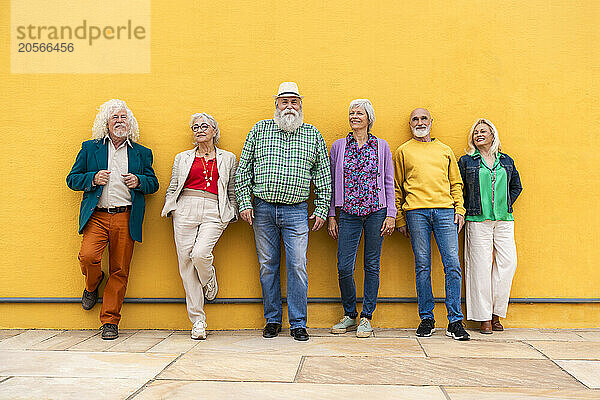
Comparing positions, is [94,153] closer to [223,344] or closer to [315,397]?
[223,344]

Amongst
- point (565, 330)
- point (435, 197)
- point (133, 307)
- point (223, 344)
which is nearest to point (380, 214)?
point (435, 197)

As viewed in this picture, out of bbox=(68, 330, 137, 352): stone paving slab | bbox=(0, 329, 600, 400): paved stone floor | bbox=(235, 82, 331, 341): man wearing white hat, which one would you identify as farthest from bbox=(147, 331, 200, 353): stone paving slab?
bbox=(235, 82, 331, 341): man wearing white hat

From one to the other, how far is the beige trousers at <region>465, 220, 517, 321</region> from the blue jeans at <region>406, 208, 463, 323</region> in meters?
0.23

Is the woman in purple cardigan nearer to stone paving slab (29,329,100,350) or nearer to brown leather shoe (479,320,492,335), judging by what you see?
brown leather shoe (479,320,492,335)

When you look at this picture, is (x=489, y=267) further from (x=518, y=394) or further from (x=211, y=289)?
(x=211, y=289)

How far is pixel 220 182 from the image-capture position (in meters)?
4.30

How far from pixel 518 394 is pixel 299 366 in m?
1.23

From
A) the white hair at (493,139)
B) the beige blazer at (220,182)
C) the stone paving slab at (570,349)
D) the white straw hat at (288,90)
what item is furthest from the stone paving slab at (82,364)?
the white hair at (493,139)

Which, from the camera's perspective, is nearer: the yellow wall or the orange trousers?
the orange trousers

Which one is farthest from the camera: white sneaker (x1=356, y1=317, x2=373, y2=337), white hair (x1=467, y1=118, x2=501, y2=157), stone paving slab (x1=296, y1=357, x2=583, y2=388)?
white hair (x1=467, y1=118, x2=501, y2=157)

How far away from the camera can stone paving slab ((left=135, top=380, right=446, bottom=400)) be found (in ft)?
8.89

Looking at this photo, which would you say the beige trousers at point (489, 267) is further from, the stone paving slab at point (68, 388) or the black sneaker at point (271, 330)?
the stone paving slab at point (68, 388)

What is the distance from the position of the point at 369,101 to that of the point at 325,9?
899 mm

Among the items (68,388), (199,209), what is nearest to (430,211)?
(199,209)
